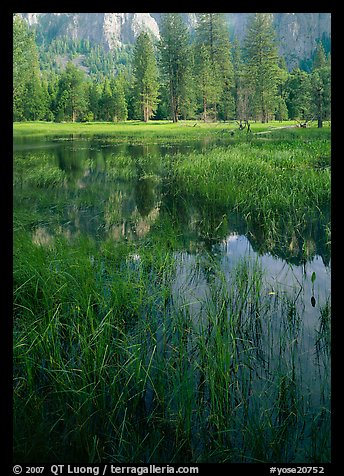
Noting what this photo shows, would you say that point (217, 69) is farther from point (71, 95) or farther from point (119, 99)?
point (71, 95)

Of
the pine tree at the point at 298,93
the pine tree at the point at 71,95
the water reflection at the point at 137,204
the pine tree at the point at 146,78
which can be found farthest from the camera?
the pine tree at the point at 71,95

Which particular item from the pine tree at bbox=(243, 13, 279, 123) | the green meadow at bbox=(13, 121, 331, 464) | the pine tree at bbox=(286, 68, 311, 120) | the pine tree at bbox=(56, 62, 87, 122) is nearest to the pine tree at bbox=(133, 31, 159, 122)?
the pine tree at bbox=(56, 62, 87, 122)

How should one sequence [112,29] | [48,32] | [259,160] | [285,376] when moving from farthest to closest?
1. [259,160]
2. [48,32]
3. [112,29]
4. [285,376]

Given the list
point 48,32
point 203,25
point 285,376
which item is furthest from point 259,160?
point 285,376

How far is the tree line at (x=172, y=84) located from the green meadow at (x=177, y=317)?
2447 mm

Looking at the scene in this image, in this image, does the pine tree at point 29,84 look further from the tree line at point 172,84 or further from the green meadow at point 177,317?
the green meadow at point 177,317

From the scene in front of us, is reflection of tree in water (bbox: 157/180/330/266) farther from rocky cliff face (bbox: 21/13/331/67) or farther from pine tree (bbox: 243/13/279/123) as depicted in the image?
pine tree (bbox: 243/13/279/123)

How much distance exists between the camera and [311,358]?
13.4 ft

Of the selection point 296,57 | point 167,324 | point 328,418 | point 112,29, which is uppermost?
point 296,57

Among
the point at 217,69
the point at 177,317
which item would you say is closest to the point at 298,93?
the point at 217,69

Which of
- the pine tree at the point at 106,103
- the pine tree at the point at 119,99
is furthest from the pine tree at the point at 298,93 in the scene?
the pine tree at the point at 106,103

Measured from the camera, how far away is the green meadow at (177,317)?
10.2ft

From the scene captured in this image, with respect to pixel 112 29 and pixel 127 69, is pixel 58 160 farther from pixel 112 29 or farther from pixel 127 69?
pixel 112 29

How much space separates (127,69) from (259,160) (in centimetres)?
463
